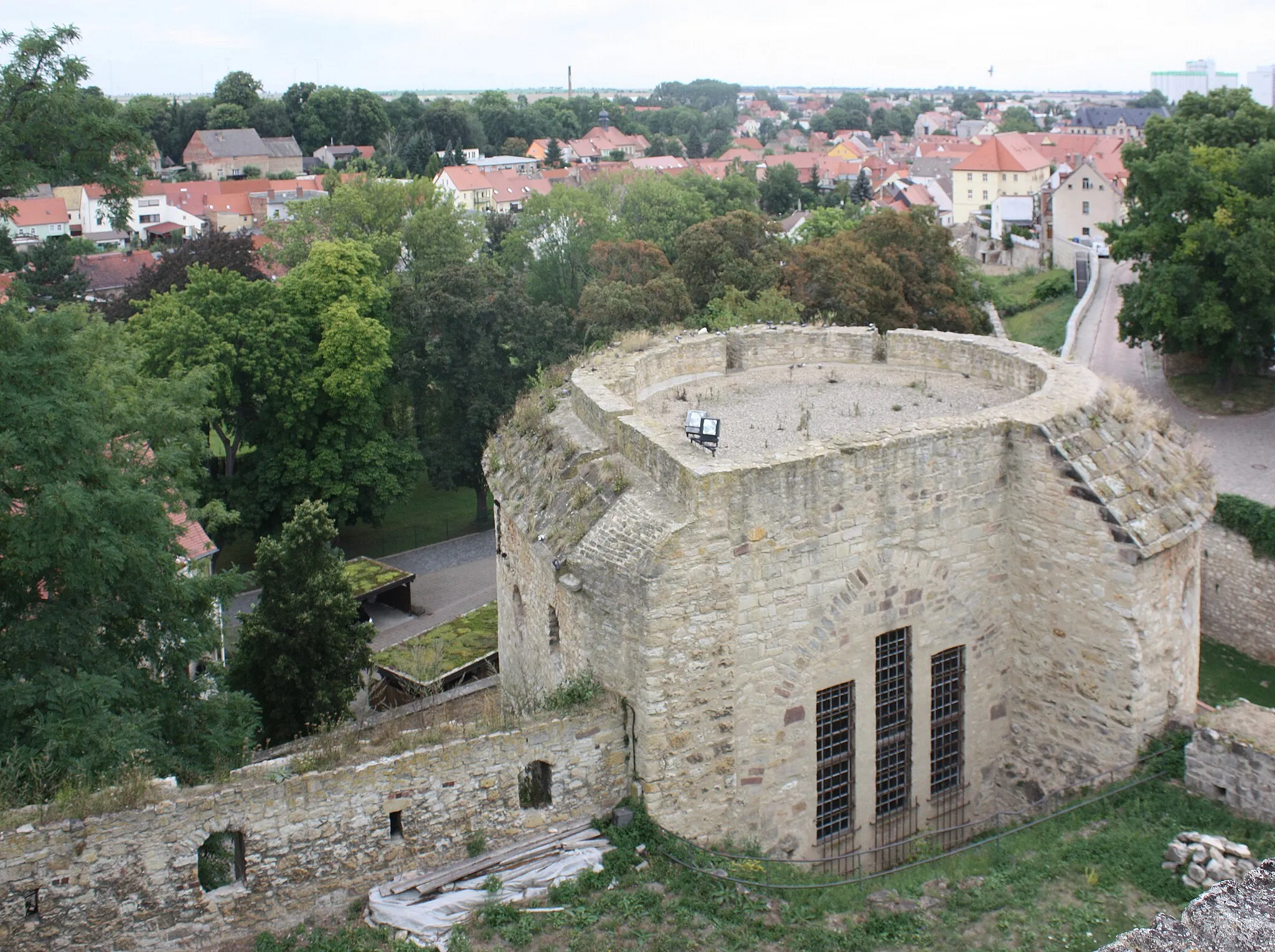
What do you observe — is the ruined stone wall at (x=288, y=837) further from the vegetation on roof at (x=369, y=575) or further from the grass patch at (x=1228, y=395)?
the grass patch at (x=1228, y=395)

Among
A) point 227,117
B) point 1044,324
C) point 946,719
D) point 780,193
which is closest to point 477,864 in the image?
point 946,719

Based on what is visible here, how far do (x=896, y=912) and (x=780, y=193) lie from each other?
312ft

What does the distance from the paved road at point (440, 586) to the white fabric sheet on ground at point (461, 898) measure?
17600 mm

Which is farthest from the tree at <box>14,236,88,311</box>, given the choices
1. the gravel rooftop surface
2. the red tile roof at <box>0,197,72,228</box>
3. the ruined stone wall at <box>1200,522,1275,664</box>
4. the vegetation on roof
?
the ruined stone wall at <box>1200,522,1275,664</box>

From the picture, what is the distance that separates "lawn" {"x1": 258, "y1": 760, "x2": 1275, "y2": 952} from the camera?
11.7 meters

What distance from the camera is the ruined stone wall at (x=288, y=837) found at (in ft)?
35.8

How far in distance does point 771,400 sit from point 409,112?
485 feet

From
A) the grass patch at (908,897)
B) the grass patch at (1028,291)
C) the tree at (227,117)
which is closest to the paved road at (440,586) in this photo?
the grass patch at (908,897)

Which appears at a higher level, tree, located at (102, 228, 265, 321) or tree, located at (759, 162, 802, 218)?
tree, located at (759, 162, 802, 218)

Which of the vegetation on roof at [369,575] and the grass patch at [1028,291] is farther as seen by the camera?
the grass patch at [1028,291]

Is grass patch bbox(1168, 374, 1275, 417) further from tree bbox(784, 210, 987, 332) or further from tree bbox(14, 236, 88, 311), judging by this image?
tree bbox(14, 236, 88, 311)

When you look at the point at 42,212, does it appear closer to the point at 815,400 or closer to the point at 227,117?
the point at 227,117

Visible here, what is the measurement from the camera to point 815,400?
58.2 ft

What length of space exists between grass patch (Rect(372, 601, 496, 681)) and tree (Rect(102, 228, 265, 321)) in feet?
60.5
